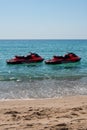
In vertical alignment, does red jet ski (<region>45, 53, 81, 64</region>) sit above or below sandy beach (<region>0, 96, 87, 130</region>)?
below

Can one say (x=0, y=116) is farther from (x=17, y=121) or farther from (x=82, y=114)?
(x=82, y=114)

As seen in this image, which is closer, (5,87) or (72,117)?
(72,117)

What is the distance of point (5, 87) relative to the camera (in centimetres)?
1670

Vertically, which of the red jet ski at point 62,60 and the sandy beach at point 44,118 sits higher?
the sandy beach at point 44,118

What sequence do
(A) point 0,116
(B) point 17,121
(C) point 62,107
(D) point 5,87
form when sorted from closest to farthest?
(B) point 17,121, (A) point 0,116, (C) point 62,107, (D) point 5,87

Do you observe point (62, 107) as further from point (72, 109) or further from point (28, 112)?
point (28, 112)

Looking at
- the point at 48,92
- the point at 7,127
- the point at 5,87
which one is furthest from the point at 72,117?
the point at 5,87

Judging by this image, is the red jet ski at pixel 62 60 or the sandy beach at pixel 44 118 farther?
the red jet ski at pixel 62 60

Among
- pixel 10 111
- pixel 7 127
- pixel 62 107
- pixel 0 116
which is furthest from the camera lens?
pixel 62 107

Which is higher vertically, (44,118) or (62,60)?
(44,118)

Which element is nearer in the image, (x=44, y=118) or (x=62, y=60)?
(x=44, y=118)

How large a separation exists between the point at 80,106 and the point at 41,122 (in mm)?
2384

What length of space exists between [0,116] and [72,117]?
1.93 metres

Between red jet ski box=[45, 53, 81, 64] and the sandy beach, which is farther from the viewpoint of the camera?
red jet ski box=[45, 53, 81, 64]
